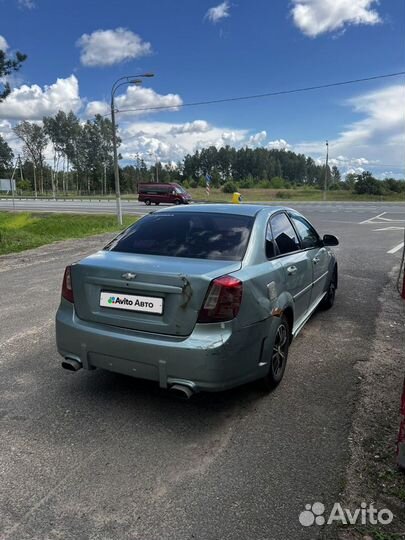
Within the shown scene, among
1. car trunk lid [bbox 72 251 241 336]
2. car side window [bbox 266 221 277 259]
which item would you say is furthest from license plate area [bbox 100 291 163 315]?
car side window [bbox 266 221 277 259]

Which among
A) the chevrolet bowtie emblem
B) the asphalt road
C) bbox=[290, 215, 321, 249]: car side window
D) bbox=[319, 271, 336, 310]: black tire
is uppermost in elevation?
bbox=[290, 215, 321, 249]: car side window

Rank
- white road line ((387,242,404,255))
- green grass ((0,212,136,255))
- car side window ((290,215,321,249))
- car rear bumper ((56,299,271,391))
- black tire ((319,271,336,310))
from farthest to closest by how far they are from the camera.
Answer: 1. green grass ((0,212,136,255))
2. white road line ((387,242,404,255))
3. black tire ((319,271,336,310))
4. car side window ((290,215,321,249))
5. car rear bumper ((56,299,271,391))

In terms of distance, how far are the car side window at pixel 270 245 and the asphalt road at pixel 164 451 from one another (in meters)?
1.15

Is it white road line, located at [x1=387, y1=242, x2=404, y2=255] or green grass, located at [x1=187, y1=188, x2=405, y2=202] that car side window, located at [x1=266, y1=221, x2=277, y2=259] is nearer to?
white road line, located at [x1=387, y1=242, x2=404, y2=255]

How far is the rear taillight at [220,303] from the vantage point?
293 centimetres

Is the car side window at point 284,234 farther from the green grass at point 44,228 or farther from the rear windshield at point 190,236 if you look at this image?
the green grass at point 44,228

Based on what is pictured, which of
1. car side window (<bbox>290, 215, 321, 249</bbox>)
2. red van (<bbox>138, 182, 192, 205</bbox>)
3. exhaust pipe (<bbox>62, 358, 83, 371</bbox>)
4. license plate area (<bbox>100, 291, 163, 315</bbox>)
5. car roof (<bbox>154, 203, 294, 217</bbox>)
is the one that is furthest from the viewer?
red van (<bbox>138, 182, 192, 205</bbox>)

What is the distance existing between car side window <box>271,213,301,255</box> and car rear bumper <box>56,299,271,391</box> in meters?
1.06

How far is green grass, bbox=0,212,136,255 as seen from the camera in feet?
45.6

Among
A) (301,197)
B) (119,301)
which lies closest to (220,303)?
(119,301)

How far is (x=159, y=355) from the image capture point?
9.65ft

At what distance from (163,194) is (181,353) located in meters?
40.3

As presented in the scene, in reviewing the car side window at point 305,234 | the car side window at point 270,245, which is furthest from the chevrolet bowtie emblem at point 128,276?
the car side window at point 305,234

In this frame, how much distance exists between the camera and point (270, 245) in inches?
148
